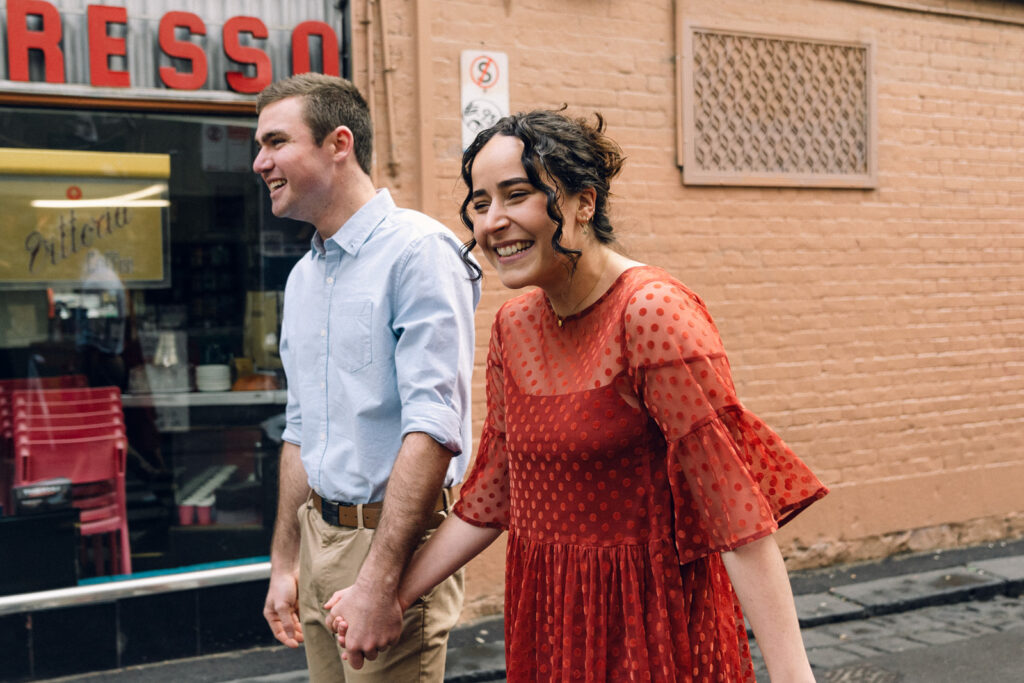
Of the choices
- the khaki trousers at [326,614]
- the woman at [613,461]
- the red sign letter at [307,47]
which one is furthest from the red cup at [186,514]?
the woman at [613,461]

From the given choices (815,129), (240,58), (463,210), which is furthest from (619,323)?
(815,129)

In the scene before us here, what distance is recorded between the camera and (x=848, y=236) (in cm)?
702

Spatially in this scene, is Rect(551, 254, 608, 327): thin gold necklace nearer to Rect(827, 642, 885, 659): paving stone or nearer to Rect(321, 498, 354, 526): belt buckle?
Rect(321, 498, 354, 526): belt buckle

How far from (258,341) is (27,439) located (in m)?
1.31

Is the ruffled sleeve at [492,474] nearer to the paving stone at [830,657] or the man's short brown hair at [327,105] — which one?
the man's short brown hair at [327,105]

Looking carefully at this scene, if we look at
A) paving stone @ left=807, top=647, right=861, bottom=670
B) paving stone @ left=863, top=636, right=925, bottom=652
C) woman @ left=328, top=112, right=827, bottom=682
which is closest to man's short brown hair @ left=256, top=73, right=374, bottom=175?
woman @ left=328, top=112, right=827, bottom=682

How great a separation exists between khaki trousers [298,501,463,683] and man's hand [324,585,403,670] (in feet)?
0.46

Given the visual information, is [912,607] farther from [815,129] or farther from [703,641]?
[703,641]

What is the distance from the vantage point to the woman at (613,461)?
69.5 inches

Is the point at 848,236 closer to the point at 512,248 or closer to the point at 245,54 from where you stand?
the point at 245,54

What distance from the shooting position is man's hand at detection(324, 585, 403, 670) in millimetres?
2252

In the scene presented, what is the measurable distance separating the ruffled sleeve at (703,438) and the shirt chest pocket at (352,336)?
3.00 ft

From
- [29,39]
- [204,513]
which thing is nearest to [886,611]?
[204,513]

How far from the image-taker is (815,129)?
6.95 m
